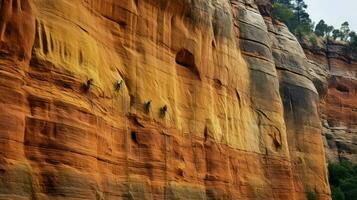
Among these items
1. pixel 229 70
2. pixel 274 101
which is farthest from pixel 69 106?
pixel 274 101

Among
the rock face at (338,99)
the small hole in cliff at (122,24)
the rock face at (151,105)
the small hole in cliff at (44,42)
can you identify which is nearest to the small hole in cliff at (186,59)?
the rock face at (151,105)

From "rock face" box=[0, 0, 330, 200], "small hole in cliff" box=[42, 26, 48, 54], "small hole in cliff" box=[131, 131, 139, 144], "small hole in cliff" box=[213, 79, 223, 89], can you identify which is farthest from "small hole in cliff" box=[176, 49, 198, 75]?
"small hole in cliff" box=[42, 26, 48, 54]

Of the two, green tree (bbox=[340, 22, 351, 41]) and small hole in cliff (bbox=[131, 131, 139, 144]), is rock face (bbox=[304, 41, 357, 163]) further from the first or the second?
small hole in cliff (bbox=[131, 131, 139, 144])

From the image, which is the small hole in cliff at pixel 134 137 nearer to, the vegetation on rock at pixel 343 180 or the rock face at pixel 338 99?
the vegetation on rock at pixel 343 180

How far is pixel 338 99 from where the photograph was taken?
184ft

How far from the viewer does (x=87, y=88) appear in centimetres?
1981

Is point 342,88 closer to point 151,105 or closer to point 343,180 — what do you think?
point 343,180

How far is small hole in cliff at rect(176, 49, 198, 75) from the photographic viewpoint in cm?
2656

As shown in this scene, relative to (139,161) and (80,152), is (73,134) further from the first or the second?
(139,161)

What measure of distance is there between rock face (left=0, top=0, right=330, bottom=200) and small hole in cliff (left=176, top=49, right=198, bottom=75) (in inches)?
2.0

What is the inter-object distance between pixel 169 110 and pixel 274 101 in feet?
32.9

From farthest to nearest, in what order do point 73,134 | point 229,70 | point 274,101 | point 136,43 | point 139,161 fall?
point 274,101 → point 229,70 → point 136,43 → point 139,161 → point 73,134

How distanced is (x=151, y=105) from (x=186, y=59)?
13.0ft

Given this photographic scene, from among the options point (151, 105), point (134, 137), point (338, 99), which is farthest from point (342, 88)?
point (134, 137)
